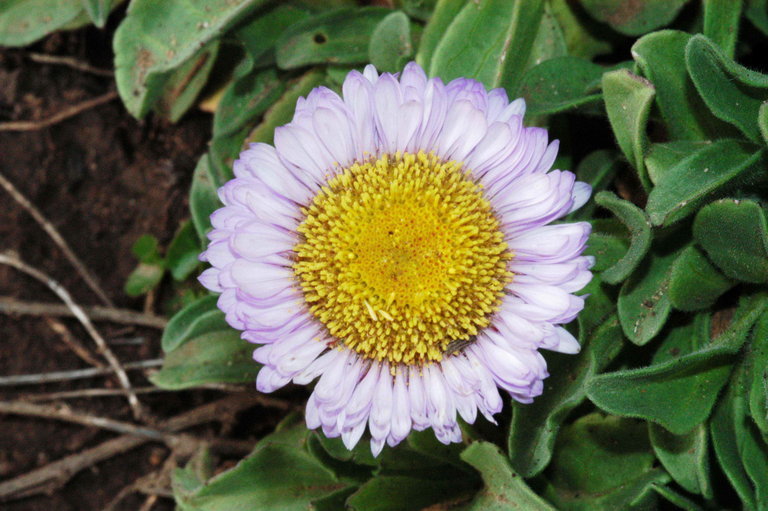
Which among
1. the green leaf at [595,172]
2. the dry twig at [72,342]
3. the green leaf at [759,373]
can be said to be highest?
the green leaf at [595,172]

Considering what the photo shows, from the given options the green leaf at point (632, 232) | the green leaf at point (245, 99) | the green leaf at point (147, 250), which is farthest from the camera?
the green leaf at point (147, 250)

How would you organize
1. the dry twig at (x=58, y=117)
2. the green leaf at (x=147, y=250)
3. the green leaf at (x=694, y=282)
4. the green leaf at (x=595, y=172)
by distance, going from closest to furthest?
the green leaf at (x=694, y=282) → the green leaf at (x=595, y=172) → the green leaf at (x=147, y=250) → the dry twig at (x=58, y=117)

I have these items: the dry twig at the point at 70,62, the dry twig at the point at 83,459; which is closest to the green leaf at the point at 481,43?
the dry twig at the point at 83,459

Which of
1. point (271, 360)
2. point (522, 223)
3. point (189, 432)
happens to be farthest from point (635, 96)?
point (189, 432)

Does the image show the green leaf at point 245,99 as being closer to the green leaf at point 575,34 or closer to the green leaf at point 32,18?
the green leaf at point 32,18

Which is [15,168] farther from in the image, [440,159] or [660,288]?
[660,288]

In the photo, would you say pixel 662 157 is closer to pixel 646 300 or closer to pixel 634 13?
pixel 646 300
